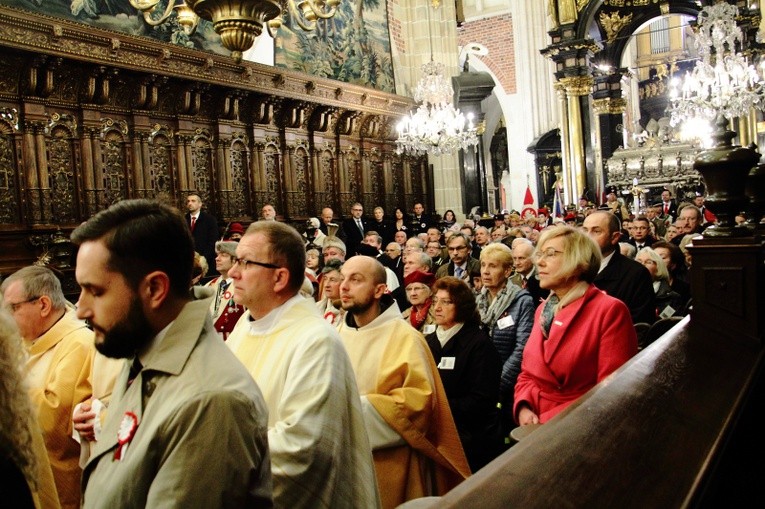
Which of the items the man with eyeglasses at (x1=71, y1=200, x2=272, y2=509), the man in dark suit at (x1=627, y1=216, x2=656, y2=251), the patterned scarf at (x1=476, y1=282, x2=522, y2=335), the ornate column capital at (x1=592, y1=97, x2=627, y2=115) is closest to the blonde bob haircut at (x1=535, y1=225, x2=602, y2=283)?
the patterned scarf at (x1=476, y1=282, x2=522, y2=335)

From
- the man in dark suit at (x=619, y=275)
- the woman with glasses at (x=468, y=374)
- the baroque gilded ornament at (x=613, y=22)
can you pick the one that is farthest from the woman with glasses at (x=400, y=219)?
the baroque gilded ornament at (x=613, y=22)

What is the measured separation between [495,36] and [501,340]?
2546cm

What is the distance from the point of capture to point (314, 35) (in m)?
12.9

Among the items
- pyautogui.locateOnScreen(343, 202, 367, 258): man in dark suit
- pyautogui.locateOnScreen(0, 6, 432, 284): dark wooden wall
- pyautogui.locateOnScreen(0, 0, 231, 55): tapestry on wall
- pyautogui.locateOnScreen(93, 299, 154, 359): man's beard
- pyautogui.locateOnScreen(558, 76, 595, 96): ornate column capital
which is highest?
pyautogui.locateOnScreen(558, 76, 595, 96): ornate column capital

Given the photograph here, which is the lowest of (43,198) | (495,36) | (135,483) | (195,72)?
(135,483)

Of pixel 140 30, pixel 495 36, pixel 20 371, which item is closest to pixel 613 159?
pixel 495 36

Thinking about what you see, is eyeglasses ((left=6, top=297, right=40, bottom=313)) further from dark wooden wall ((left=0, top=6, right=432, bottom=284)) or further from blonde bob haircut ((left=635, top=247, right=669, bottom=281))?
blonde bob haircut ((left=635, top=247, right=669, bottom=281))

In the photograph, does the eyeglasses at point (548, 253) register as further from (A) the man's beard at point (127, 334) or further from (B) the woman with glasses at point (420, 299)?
(A) the man's beard at point (127, 334)

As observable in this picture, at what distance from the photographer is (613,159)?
858 inches

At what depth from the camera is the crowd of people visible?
1551 mm

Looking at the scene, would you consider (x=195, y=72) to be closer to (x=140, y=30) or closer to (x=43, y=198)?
(x=140, y=30)

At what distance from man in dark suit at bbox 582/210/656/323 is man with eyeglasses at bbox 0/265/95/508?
3.12 m

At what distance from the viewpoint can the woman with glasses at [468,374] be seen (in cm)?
374

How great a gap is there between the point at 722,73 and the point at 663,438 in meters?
17.7
